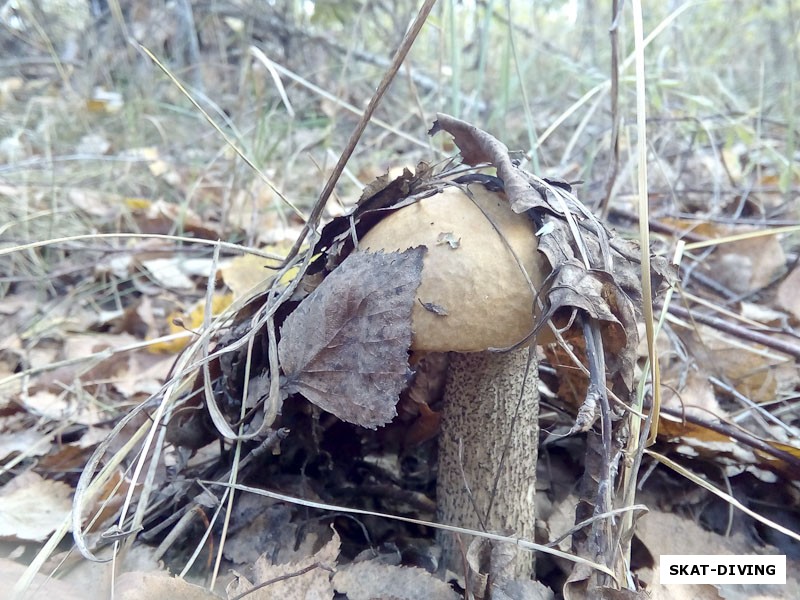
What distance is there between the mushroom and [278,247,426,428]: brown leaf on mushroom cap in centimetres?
Result: 3

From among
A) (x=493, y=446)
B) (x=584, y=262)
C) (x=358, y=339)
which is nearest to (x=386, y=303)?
(x=358, y=339)

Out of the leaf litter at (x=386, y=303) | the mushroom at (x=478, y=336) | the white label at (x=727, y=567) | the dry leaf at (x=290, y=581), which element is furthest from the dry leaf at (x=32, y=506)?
the white label at (x=727, y=567)

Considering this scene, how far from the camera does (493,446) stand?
1.15 m

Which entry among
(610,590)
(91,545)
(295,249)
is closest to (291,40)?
(295,249)

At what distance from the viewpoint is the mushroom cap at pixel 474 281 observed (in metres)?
0.87

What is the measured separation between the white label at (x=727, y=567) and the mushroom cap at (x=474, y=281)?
617 mm

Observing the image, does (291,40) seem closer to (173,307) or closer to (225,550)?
(173,307)

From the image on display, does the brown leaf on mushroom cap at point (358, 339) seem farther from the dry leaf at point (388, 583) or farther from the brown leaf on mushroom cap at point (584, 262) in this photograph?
the dry leaf at point (388, 583)

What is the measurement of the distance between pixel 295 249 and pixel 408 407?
1.62 ft

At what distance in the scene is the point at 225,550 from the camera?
1.12m

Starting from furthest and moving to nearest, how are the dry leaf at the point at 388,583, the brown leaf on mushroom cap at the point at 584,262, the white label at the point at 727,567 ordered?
the white label at the point at 727,567
the dry leaf at the point at 388,583
the brown leaf on mushroom cap at the point at 584,262

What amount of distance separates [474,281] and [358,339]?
0.69ft

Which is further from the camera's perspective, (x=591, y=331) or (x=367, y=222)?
(x=367, y=222)

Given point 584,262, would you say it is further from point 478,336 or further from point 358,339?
point 358,339
